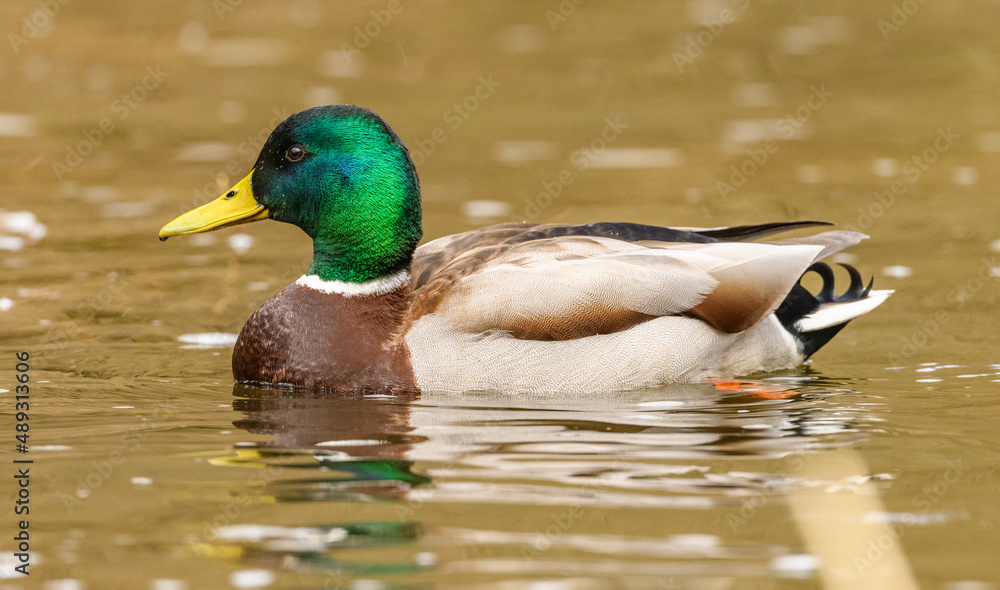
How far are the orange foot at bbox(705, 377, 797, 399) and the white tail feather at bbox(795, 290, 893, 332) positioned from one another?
576 mm

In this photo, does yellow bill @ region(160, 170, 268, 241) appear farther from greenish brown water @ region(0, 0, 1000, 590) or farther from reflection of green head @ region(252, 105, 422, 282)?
greenish brown water @ region(0, 0, 1000, 590)

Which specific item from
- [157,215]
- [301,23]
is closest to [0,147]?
[157,215]

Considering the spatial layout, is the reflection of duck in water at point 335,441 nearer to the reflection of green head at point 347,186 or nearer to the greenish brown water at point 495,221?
the greenish brown water at point 495,221

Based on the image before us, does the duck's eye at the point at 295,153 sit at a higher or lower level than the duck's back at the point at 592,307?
higher

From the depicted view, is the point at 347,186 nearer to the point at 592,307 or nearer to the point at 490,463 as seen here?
the point at 592,307

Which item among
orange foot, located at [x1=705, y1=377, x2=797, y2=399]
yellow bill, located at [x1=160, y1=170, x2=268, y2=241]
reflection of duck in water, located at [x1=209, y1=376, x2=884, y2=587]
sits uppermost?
yellow bill, located at [x1=160, y1=170, x2=268, y2=241]

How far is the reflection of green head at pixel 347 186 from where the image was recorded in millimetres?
7418

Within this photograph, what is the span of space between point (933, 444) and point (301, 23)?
13945 mm

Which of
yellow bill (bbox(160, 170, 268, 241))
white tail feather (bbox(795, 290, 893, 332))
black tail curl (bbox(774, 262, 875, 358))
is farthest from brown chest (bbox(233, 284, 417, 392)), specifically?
white tail feather (bbox(795, 290, 893, 332))

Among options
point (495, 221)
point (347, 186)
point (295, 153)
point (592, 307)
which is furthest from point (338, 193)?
point (495, 221)

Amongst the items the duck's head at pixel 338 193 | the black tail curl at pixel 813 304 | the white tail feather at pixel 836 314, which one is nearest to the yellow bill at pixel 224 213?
the duck's head at pixel 338 193

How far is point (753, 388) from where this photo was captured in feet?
24.7

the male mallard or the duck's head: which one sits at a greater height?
the duck's head

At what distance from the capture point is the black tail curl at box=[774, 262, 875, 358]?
8.05m
